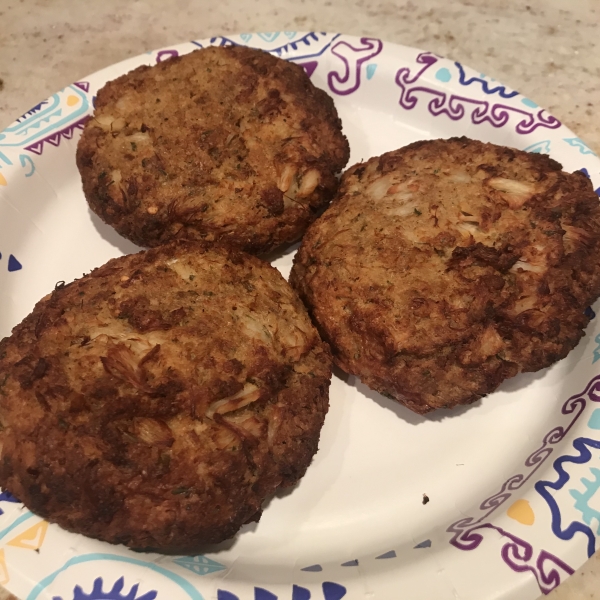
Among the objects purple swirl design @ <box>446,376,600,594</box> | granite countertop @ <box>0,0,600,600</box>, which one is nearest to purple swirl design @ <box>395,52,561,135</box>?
granite countertop @ <box>0,0,600,600</box>

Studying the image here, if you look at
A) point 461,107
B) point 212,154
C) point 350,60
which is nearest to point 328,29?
point 350,60

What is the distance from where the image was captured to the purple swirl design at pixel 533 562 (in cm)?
157

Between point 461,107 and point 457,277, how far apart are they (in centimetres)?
119

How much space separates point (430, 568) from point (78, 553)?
1.11m

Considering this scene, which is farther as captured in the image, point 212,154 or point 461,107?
point 461,107

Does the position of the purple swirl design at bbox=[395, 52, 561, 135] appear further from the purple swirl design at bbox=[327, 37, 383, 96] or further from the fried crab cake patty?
the fried crab cake patty

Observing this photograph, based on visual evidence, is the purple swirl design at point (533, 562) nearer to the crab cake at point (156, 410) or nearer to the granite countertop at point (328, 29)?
the crab cake at point (156, 410)

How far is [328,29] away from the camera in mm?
3408

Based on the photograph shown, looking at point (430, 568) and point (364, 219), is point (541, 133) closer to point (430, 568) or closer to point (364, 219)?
point (364, 219)

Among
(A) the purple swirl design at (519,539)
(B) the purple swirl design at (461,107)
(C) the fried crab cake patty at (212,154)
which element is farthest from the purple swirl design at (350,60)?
(A) the purple swirl design at (519,539)

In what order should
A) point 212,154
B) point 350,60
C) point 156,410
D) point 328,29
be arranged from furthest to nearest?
1. point 328,29
2. point 350,60
3. point 212,154
4. point 156,410

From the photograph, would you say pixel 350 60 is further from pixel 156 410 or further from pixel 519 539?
pixel 519 539

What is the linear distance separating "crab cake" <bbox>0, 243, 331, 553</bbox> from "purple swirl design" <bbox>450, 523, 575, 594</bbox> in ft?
2.22

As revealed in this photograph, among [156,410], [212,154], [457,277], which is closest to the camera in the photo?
[156,410]
